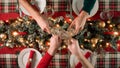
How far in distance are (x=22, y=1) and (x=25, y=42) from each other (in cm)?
34

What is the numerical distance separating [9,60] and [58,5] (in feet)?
1.68

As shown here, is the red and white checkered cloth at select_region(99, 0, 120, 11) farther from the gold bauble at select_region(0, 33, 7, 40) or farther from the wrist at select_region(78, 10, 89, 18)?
the gold bauble at select_region(0, 33, 7, 40)

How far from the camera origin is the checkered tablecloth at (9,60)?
1996mm

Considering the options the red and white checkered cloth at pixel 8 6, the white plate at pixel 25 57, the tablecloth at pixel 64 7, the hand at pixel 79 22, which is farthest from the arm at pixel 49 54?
the red and white checkered cloth at pixel 8 6

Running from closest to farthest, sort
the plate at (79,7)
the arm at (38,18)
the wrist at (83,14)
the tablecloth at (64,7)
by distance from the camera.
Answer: the arm at (38,18) < the wrist at (83,14) < the plate at (79,7) < the tablecloth at (64,7)

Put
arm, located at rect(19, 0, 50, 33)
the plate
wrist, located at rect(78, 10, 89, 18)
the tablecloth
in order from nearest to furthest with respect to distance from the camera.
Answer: arm, located at rect(19, 0, 50, 33), wrist, located at rect(78, 10, 89, 18), the plate, the tablecloth

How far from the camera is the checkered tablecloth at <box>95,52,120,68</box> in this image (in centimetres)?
199

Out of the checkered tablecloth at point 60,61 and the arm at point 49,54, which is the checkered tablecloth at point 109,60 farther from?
the arm at point 49,54

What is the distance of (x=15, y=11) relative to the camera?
1966 millimetres

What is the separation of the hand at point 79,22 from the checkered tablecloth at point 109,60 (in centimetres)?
35

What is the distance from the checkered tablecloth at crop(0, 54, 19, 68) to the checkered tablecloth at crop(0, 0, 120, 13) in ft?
1.02

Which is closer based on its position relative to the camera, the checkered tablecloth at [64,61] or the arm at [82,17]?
the arm at [82,17]

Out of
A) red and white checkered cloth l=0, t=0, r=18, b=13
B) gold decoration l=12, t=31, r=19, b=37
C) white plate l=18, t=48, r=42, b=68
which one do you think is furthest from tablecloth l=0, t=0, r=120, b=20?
white plate l=18, t=48, r=42, b=68

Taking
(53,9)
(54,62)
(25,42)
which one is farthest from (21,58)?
(53,9)
